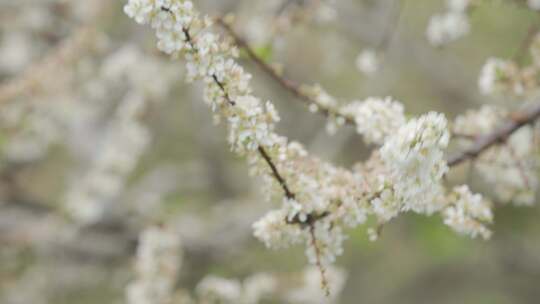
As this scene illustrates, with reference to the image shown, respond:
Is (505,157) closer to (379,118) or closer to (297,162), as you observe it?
(379,118)

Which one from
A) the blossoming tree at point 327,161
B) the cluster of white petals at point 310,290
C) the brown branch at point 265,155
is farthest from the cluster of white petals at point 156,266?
the brown branch at point 265,155

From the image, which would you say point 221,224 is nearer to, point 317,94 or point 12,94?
point 12,94

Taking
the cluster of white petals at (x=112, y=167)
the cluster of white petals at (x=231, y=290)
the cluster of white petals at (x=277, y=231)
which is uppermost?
the cluster of white petals at (x=112, y=167)

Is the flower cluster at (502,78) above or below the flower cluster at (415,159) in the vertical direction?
above

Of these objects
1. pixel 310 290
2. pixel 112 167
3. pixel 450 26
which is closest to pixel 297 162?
pixel 450 26

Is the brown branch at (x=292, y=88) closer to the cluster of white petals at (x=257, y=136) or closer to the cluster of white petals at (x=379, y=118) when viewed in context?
the cluster of white petals at (x=379, y=118)
